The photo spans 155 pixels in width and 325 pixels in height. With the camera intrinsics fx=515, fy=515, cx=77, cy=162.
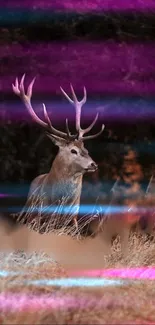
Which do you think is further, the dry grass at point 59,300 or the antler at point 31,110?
the antler at point 31,110

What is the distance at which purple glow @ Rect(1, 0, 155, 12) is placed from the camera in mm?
1900

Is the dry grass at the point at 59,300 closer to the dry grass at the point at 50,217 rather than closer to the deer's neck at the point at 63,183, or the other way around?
the dry grass at the point at 50,217

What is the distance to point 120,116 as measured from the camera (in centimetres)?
194

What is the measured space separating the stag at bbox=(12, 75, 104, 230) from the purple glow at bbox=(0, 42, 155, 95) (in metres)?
0.05

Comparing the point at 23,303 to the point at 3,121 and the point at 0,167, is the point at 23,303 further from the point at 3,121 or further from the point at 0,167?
the point at 3,121

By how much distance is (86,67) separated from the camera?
194 cm

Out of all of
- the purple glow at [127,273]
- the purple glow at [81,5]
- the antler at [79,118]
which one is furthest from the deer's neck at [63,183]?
the purple glow at [81,5]

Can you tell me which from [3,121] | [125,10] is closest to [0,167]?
[3,121]

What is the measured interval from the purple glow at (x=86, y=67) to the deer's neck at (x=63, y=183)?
0.28 metres

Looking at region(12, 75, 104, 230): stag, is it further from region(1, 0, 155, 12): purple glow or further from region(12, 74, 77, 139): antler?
region(1, 0, 155, 12): purple glow

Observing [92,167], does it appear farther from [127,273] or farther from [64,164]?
[127,273]

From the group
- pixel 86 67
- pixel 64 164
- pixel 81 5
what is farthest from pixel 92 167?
pixel 81 5

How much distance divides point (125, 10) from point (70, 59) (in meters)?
0.31

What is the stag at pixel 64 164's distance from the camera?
1835 millimetres
